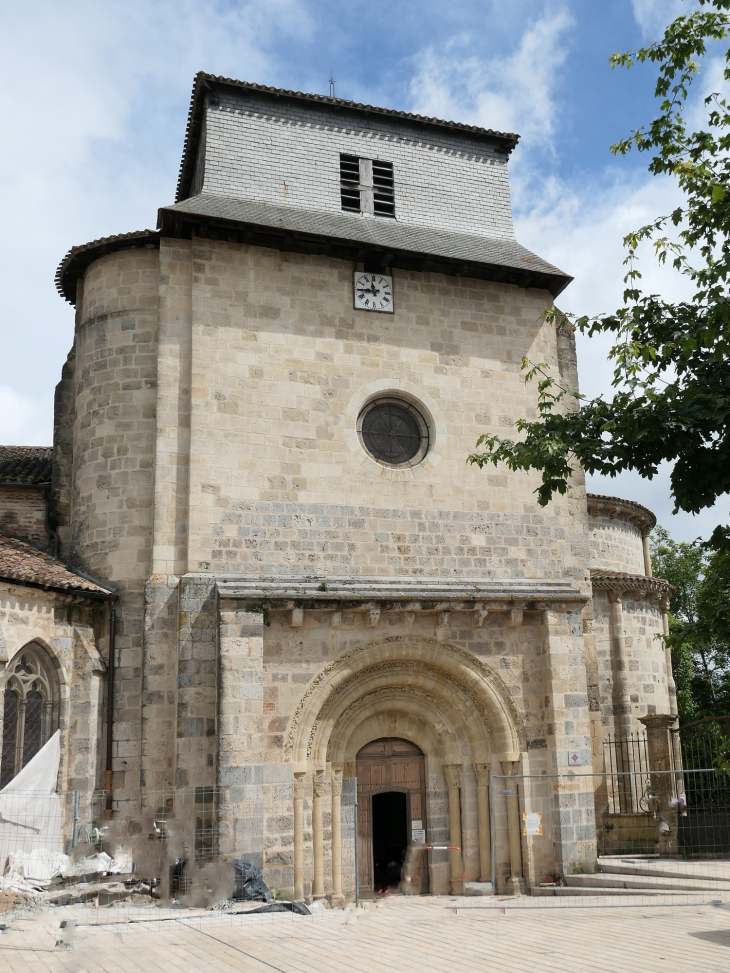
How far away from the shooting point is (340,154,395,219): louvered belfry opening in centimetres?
1684

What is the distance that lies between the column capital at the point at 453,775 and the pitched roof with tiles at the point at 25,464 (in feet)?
26.9

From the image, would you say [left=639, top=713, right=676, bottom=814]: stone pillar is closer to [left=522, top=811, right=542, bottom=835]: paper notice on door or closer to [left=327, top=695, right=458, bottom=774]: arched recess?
[left=522, top=811, right=542, bottom=835]: paper notice on door

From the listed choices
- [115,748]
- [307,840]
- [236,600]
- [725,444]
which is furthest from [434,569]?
[725,444]

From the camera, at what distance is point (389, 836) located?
1441 cm

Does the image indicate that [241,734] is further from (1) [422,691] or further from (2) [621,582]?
(2) [621,582]

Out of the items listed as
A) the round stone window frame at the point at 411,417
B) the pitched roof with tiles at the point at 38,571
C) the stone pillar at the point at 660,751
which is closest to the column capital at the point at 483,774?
→ the stone pillar at the point at 660,751

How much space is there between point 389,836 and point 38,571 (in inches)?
263

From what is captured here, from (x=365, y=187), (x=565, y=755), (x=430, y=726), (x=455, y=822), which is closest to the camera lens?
(x=565, y=755)

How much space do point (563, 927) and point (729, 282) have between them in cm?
698

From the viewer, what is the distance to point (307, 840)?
13.1 meters

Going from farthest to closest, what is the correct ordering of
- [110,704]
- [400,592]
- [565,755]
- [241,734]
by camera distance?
[565,755] < [400,592] < [110,704] < [241,734]

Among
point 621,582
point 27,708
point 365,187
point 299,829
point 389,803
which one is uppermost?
point 365,187

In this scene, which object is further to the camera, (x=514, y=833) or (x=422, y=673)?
(x=422, y=673)

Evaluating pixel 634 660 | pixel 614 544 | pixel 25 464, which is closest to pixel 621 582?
pixel 634 660
